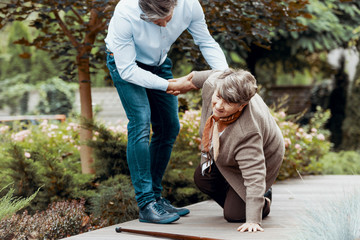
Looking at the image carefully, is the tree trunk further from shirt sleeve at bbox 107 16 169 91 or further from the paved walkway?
shirt sleeve at bbox 107 16 169 91

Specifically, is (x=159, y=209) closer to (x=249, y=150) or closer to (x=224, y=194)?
(x=224, y=194)

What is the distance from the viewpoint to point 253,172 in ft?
7.68

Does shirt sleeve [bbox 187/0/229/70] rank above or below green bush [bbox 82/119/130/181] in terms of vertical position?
above

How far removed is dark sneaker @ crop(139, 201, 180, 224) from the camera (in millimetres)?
2662

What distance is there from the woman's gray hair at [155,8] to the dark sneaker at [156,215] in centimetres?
107

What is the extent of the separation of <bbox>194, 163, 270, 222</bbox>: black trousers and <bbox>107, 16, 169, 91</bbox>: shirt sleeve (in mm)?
639

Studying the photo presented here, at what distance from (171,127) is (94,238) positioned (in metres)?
0.89

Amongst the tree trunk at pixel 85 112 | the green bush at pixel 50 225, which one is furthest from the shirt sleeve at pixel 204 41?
the tree trunk at pixel 85 112

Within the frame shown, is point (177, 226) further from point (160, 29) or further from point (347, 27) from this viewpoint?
point (347, 27)

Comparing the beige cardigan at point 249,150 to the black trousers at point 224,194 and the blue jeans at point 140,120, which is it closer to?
the black trousers at point 224,194

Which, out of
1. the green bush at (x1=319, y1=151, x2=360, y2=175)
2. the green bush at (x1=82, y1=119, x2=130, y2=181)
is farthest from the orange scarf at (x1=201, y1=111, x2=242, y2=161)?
the green bush at (x1=319, y1=151, x2=360, y2=175)

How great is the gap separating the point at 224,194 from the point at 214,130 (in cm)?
60

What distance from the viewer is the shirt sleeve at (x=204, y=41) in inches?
112

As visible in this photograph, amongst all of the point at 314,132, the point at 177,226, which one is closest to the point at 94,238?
the point at 177,226
